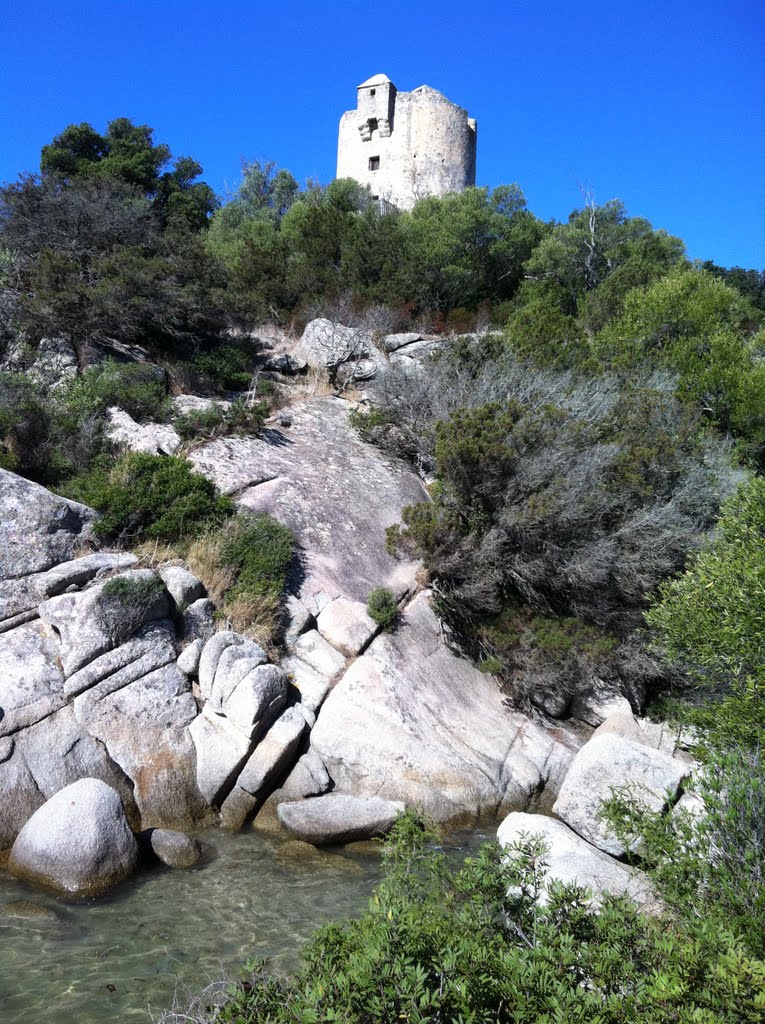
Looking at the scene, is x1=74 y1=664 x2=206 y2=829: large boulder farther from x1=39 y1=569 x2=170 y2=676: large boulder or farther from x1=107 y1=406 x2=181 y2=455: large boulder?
x1=107 y1=406 x2=181 y2=455: large boulder

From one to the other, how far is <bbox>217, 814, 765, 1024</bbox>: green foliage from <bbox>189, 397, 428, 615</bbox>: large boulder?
7.22 meters

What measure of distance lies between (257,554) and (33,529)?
319cm

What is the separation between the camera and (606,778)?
328 inches

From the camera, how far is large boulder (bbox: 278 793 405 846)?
8172 mm

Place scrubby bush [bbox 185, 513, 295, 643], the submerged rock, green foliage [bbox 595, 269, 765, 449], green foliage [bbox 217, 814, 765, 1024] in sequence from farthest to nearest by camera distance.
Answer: green foliage [bbox 595, 269, 765, 449] < scrubby bush [bbox 185, 513, 295, 643] < the submerged rock < green foliage [bbox 217, 814, 765, 1024]

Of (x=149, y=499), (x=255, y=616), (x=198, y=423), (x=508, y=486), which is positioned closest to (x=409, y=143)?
(x=198, y=423)

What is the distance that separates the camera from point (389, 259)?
2320 cm

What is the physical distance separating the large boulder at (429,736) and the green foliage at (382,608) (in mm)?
219

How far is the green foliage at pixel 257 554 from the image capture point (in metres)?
10.7

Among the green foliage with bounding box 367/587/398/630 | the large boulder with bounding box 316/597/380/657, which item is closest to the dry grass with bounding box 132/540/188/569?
the large boulder with bounding box 316/597/380/657

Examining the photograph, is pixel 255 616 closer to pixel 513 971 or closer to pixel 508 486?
pixel 508 486

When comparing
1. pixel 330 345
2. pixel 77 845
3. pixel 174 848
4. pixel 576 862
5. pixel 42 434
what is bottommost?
pixel 174 848

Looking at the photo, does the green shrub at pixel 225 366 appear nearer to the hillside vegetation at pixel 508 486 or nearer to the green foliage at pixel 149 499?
the hillside vegetation at pixel 508 486

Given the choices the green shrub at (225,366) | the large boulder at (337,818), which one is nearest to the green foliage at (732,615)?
the large boulder at (337,818)
